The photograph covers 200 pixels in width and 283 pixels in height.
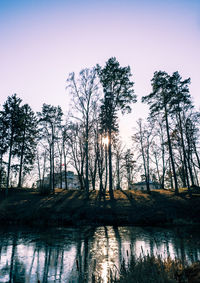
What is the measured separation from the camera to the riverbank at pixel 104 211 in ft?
58.6

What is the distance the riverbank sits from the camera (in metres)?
17.9

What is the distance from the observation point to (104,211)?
63.5 feet

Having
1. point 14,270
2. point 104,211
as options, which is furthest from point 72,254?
point 104,211

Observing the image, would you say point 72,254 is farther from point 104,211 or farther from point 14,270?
point 104,211

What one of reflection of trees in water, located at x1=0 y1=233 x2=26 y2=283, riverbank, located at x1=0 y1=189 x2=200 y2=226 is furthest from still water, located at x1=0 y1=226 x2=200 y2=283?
riverbank, located at x1=0 y1=189 x2=200 y2=226

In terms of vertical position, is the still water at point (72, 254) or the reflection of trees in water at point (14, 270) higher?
the reflection of trees in water at point (14, 270)

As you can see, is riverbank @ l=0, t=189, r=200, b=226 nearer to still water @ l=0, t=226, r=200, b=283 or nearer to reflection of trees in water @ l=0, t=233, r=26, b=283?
still water @ l=0, t=226, r=200, b=283

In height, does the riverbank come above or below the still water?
above

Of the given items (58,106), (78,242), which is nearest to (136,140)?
(58,106)

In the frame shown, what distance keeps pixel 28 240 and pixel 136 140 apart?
86.5 feet

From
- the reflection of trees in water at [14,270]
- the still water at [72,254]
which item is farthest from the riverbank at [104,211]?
the reflection of trees in water at [14,270]

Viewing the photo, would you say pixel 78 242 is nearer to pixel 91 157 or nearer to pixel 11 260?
pixel 11 260

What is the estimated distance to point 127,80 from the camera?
25.2 metres

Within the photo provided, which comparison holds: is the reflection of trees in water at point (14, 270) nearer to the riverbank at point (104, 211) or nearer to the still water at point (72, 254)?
the still water at point (72, 254)
